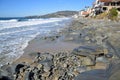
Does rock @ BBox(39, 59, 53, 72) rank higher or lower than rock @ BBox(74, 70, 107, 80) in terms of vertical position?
lower

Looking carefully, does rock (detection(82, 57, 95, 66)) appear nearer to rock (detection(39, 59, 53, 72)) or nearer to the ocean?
rock (detection(39, 59, 53, 72))

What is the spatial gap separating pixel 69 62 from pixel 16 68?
255 centimetres

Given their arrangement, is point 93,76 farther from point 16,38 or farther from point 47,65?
point 16,38

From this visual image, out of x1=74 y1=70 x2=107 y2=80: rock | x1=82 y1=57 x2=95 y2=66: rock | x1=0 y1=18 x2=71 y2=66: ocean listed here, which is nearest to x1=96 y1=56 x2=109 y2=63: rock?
x1=82 y1=57 x2=95 y2=66: rock

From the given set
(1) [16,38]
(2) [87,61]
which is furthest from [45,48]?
(1) [16,38]

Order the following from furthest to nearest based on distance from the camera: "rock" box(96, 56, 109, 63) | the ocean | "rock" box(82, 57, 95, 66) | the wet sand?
1. the ocean
2. the wet sand
3. "rock" box(96, 56, 109, 63)
4. "rock" box(82, 57, 95, 66)

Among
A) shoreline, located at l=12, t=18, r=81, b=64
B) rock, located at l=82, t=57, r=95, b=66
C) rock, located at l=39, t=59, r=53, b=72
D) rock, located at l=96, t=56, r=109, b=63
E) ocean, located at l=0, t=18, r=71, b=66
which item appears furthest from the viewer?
ocean, located at l=0, t=18, r=71, b=66

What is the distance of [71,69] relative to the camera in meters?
9.66

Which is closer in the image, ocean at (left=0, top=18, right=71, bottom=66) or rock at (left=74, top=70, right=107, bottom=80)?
rock at (left=74, top=70, right=107, bottom=80)

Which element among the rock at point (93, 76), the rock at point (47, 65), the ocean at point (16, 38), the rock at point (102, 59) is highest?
the rock at point (93, 76)

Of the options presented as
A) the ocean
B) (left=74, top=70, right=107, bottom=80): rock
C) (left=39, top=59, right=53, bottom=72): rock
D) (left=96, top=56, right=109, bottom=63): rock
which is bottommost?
the ocean

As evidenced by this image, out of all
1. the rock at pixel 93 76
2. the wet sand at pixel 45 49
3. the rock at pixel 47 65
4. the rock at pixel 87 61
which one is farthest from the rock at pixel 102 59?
the wet sand at pixel 45 49

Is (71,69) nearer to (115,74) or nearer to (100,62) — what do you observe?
(100,62)

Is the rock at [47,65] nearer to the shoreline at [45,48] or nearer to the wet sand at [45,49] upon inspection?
the shoreline at [45,48]
